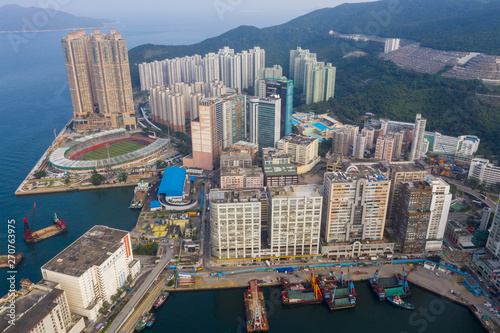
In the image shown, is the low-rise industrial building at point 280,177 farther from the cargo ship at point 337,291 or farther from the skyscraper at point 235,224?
the cargo ship at point 337,291

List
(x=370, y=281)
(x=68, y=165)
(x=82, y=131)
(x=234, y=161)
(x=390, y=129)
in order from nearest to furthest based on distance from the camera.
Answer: (x=370, y=281) → (x=234, y=161) → (x=68, y=165) → (x=390, y=129) → (x=82, y=131)

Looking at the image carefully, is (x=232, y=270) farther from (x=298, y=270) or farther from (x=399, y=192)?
(x=399, y=192)

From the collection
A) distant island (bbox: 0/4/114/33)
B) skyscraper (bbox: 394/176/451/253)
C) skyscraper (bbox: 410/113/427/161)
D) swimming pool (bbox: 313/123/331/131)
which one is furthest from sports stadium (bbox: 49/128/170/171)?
distant island (bbox: 0/4/114/33)

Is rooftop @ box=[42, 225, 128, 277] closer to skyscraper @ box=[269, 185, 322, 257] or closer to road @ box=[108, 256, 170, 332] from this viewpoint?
road @ box=[108, 256, 170, 332]

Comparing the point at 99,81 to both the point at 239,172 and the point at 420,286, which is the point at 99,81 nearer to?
the point at 239,172

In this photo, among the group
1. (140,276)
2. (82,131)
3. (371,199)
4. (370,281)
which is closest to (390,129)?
(371,199)
